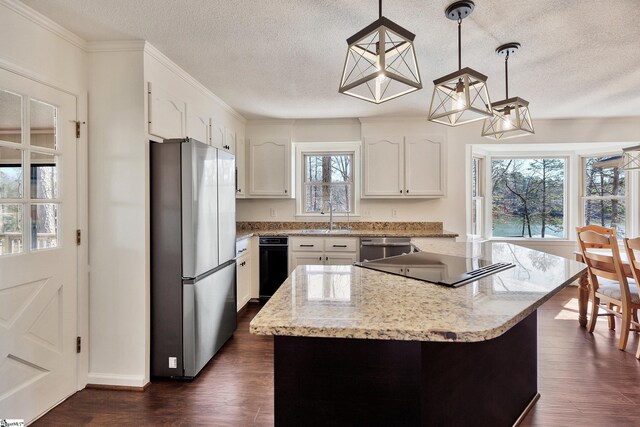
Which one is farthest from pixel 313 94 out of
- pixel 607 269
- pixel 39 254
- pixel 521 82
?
pixel 607 269

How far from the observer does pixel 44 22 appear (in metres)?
1.90

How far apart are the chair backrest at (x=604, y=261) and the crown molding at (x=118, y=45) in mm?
3792

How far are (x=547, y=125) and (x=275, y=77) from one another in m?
3.64

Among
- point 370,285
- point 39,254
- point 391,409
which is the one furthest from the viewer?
point 39,254

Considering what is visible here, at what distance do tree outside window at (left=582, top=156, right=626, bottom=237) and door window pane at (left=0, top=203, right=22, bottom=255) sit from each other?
615 centimetres

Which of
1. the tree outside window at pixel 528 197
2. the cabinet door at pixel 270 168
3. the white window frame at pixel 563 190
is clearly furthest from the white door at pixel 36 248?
the tree outside window at pixel 528 197

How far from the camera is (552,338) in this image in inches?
114

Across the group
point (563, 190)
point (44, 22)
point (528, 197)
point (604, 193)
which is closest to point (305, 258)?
point (44, 22)

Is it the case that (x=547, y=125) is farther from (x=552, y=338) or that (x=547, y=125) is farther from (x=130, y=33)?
(x=130, y=33)

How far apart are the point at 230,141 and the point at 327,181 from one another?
57.6 inches

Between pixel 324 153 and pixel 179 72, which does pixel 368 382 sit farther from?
pixel 324 153

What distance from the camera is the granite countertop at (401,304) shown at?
2.99ft

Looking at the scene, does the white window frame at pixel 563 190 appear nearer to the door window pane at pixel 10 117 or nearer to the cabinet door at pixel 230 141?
the cabinet door at pixel 230 141

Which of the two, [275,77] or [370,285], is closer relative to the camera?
[370,285]
